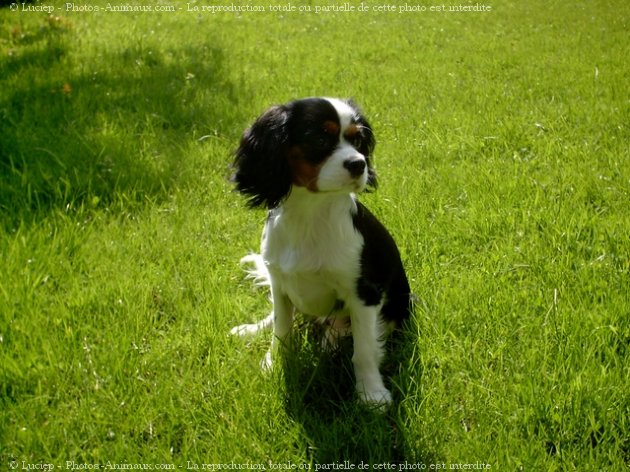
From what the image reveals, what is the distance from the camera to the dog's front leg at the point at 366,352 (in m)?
2.40

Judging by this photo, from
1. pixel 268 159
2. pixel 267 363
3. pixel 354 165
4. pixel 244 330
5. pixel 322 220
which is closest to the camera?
pixel 354 165

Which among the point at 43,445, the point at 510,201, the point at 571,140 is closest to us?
the point at 43,445

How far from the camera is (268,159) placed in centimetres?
228

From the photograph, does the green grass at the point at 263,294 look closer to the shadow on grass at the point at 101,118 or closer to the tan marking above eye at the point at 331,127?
the shadow on grass at the point at 101,118

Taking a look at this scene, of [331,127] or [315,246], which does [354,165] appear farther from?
[315,246]

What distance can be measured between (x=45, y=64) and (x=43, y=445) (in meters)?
5.08

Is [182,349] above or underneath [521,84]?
underneath

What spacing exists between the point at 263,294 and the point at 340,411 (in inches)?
37.8

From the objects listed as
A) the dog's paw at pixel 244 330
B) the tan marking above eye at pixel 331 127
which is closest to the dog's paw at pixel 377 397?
the dog's paw at pixel 244 330

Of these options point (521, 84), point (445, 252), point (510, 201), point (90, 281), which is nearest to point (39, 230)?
point (90, 281)

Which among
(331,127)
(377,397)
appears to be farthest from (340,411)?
(331,127)

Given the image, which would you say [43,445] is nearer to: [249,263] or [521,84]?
[249,263]

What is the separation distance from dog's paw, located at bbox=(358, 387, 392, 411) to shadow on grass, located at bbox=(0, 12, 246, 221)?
2141 mm

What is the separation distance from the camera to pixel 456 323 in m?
2.69
